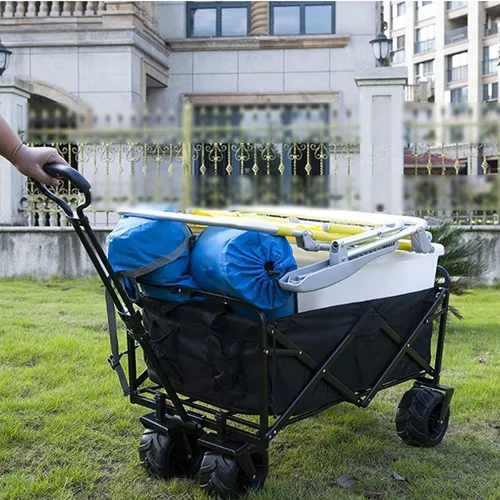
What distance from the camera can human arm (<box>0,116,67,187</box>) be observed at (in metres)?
2.61

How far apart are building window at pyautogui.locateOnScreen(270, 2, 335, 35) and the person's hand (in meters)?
12.5

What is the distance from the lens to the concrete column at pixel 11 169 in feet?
33.2

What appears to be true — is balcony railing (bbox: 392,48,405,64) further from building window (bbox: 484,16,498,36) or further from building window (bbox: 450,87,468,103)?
building window (bbox: 484,16,498,36)

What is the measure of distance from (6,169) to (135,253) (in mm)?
7940

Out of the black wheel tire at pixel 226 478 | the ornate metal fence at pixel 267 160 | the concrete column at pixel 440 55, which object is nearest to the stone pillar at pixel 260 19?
the ornate metal fence at pixel 267 160

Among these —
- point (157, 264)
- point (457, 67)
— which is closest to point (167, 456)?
point (157, 264)

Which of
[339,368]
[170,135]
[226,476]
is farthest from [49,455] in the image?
[170,135]

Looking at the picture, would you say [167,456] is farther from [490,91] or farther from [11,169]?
[490,91]

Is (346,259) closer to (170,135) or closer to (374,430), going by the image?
(374,430)

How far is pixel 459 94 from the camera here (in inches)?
2480

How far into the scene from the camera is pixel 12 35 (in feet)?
44.1

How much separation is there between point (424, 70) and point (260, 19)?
58329mm

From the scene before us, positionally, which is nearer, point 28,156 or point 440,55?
point 28,156

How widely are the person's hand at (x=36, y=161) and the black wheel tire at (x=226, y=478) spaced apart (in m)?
1.28
